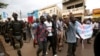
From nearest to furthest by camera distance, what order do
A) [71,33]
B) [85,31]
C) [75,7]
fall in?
[71,33] < [85,31] < [75,7]

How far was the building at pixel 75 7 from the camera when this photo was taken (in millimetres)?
54531

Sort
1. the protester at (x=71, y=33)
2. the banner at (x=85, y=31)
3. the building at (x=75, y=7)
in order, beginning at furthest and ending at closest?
the building at (x=75, y=7), the banner at (x=85, y=31), the protester at (x=71, y=33)

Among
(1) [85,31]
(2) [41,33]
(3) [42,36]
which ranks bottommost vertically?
(1) [85,31]

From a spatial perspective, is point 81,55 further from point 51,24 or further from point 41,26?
point 41,26

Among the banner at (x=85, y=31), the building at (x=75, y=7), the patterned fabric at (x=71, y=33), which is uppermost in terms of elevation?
the building at (x=75, y=7)

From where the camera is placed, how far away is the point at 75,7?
62.7m

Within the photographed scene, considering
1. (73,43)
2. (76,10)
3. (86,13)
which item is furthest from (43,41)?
(76,10)

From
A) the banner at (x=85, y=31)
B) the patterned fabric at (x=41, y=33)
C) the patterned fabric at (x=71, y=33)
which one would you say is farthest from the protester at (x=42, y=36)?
the banner at (x=85, y=31)

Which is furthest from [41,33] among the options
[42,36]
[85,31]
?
[85,31]

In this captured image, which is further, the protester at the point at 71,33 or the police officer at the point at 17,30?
the police officer at the point at 17,30

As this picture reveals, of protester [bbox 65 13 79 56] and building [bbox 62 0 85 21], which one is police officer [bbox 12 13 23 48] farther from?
building [bbox 62 0 85 21]

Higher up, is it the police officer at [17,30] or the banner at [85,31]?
the police officer at [17,30]

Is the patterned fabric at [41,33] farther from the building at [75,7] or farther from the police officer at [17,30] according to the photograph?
the building at [75,7]

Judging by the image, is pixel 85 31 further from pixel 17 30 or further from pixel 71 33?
pixel 17 30
